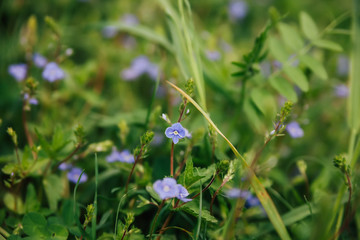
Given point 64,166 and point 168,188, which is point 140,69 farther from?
point 168,188

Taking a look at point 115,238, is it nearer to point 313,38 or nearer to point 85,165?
point 85,165

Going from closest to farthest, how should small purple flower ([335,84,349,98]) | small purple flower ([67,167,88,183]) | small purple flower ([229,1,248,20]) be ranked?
small purple flower ([67,167,88,183]) < small purple flower ([335,84,349,98]) < small purple flower ([229,1,248,20])

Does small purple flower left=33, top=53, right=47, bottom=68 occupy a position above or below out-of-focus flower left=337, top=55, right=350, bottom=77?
below

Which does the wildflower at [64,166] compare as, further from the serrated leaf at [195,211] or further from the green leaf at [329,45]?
the green leaf at [329,45]

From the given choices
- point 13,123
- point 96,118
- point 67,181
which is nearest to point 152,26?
point 96,118

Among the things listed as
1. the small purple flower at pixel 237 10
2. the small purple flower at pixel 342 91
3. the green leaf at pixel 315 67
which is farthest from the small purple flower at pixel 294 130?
the small purple flower at pixel 237 10

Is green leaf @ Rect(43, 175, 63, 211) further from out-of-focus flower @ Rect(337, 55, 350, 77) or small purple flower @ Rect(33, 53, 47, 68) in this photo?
out-of-focus flower @ Rect(337, 55, 350, 77)

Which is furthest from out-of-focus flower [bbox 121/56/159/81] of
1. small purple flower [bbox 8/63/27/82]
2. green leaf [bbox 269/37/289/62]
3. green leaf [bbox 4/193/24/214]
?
green leaf [bbox 4/193/24/214]
